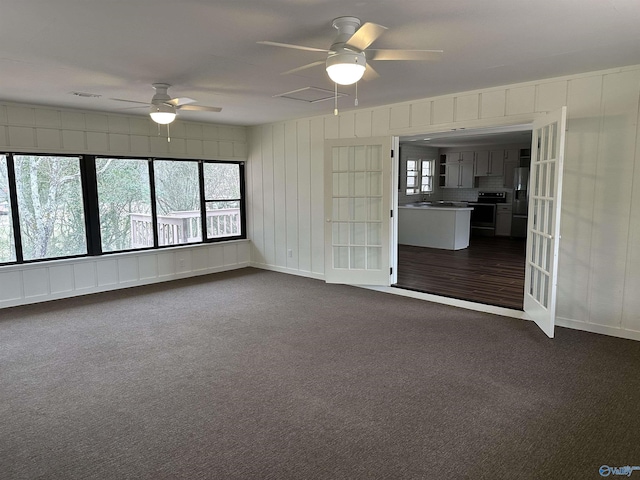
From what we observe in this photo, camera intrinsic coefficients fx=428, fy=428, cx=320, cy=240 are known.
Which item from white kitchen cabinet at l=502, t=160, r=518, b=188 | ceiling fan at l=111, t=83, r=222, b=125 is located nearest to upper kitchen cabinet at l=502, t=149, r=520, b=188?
white kitchen cabinet at l=502, t=160, r=518, b=188

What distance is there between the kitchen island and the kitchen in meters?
0.02

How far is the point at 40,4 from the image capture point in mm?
2396

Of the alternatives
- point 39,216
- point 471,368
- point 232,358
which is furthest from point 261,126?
point 471,368

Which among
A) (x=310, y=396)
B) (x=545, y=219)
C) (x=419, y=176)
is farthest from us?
(x=419, y=176)

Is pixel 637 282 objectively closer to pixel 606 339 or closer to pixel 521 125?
pixel 606 339

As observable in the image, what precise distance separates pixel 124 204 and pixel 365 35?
16.2ft

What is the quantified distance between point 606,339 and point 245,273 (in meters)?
5.01

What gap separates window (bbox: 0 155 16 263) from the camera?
5184mm

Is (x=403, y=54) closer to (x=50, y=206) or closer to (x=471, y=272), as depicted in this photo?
(x=471, y=272)

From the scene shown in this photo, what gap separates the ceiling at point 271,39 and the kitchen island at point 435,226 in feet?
14.0

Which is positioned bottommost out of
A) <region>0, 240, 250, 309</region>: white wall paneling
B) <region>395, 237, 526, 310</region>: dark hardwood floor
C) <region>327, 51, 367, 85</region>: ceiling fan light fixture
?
<region>395, 237, 526, 310</region>: dark hardwood floor

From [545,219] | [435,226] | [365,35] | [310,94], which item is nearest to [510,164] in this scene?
[435,226]

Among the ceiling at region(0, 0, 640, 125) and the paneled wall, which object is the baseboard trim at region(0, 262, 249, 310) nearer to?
the ceiling at region(0, 0, 640, 125)

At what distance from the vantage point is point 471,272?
21.7 ft
